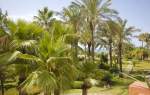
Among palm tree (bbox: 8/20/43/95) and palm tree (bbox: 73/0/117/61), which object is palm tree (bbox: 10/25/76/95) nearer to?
palm tree (bbox: 8/20/43/95)

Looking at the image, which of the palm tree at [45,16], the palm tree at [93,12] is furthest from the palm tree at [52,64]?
the palm tree at [45,16]

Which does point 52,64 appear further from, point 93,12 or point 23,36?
point 93,12

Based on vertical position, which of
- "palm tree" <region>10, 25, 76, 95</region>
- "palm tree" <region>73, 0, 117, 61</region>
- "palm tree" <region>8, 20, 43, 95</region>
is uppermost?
"palm tree" <region>73, 0, 117, 61</region>

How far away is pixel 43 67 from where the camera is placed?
11336 millimetres

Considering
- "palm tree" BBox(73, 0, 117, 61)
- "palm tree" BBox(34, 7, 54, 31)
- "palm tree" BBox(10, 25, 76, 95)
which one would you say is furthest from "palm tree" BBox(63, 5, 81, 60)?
"palm tree" BBox(10, 25, 76, 95)

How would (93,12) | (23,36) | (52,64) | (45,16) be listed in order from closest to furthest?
1. (52,64)
2. (23,36)
3. (93,12)
4. (45,16)

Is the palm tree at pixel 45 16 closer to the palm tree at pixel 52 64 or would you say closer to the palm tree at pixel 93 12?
the palm tree at pixel 93 12

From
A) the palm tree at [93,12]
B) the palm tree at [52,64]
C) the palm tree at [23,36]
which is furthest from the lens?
the palm tree at [93,12]

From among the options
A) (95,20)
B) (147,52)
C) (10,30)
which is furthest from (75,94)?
(147,52)

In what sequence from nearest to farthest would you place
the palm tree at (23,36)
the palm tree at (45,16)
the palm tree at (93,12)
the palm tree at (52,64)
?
1. the palm tree at (52,64)
2. the palm tree at (23,36)
3. the palm tree at (93,12)
4. the palm tree at (45,16)

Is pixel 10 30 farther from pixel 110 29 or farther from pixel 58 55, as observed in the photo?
pixel 110 29

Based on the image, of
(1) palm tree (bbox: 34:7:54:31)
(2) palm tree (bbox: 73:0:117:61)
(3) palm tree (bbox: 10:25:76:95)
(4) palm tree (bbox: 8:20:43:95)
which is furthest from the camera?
(1) palm tree (bbox: 34:7:54:31)

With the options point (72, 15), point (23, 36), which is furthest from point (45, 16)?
point (23, 36)

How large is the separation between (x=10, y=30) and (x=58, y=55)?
416 cm
